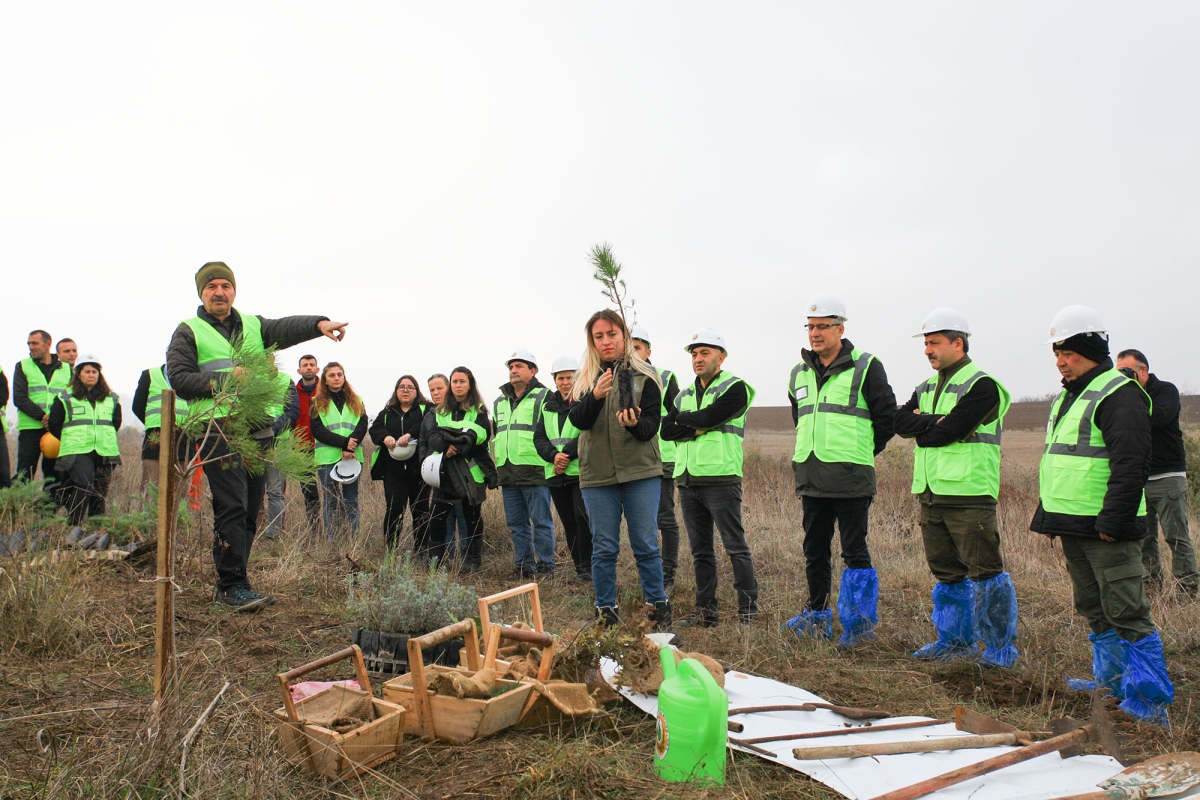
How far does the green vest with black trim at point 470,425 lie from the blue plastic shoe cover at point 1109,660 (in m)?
5.63

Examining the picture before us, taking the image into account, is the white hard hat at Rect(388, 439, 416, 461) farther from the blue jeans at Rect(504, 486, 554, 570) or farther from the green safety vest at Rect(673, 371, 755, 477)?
the green safety vest at Rect(673, 371, 755, 477)

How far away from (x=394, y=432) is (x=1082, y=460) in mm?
6666

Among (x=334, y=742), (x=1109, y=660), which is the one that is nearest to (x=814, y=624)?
(x=1109, y=660)

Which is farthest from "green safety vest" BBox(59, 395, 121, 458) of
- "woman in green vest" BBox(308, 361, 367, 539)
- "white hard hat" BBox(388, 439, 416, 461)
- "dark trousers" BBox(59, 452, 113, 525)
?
"white hard hat" BBox(388, 439, 416, 461)

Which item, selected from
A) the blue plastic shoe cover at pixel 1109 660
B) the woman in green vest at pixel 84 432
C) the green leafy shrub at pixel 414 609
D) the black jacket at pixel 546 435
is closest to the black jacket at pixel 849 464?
the blue plastic shoe cover at pixel 1109 660

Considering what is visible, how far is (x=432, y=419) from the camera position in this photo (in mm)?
8641

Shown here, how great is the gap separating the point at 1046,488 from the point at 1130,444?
51cm

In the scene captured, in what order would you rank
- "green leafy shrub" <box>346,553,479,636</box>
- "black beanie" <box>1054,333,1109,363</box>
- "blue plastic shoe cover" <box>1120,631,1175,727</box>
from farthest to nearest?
"green leafy shrub" <box>346,553,479,636</box>, "black beanie" <box>1054,333,1109,363</box>, "blue plastic shoe cover" <box>1120,631,1175,727</box>

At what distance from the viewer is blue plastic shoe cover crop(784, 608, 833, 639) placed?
5.58 metres

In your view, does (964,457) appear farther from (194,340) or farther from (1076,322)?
(194,340)

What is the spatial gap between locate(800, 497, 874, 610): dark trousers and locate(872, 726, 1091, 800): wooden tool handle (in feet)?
7.02

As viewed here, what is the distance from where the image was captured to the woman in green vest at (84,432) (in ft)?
29.9

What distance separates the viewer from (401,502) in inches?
351

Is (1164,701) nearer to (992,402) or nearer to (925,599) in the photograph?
(992,402)
